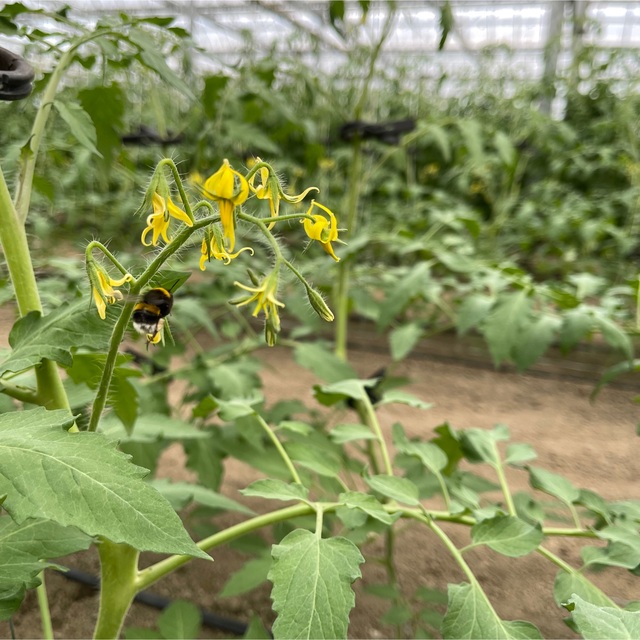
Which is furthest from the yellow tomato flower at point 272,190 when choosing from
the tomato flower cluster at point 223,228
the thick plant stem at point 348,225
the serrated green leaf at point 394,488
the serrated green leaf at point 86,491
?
the thick plant stem at point 348,225

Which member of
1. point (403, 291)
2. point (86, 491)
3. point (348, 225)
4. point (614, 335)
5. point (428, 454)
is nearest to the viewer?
point (86, 491)

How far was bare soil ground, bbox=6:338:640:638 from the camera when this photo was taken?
1.14 metres

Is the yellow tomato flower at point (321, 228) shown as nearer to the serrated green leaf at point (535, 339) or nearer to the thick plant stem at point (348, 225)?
the serrated green leaf at point (535, 339)

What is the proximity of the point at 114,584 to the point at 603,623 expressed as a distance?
51 centimetres

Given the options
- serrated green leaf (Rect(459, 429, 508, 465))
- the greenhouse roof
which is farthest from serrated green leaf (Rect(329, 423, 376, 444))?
the greenhouse roof

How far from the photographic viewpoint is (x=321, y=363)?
1348 mm

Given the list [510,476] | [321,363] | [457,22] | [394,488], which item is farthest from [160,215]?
[457,22]

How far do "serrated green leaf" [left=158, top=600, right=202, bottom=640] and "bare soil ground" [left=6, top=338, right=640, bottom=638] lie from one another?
1.06 feet

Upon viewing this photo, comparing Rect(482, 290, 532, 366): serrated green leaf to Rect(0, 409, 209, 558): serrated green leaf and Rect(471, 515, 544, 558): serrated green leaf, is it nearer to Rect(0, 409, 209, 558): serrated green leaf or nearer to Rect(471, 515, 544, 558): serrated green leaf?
Rect(471, 515, 544, 558): serrated green leaf

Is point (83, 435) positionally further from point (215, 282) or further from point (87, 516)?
point (215, 282)

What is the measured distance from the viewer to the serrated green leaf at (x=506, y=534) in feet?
2.18

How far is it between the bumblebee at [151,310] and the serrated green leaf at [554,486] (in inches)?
24.6

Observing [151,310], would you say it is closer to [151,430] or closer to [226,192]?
[226,192]

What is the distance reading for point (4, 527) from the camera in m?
0.63
